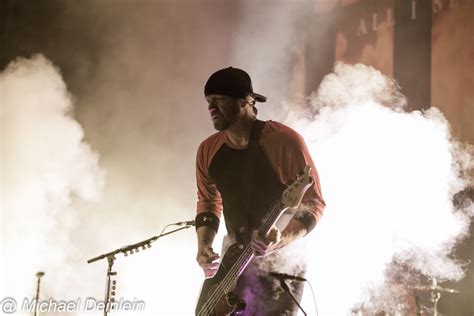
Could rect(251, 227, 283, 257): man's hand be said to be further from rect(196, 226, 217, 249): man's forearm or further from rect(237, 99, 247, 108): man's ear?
rect(237, 99, 247, 108): man's ear

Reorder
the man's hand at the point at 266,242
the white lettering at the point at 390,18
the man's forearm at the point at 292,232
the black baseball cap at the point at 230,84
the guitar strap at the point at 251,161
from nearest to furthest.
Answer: the man's hand at the point at 266,242, the man's forearm at the point at 292,232, the guitar strap at the point at 251,161, the black baseball cap at the point at 230,84, the white lettering at the point at 390,18

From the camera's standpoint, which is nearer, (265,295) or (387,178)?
(265,295)

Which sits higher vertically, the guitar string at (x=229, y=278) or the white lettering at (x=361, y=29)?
the white lettering at (x=361, y=29)

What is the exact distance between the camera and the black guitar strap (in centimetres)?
313

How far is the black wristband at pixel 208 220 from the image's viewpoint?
3.53 metres

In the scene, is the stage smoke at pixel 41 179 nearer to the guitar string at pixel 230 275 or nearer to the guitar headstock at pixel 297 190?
the guitar string at pixel 230 275

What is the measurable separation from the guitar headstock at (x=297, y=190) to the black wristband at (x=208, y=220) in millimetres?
874

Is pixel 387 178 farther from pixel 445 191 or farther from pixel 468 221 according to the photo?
pixel 468 221

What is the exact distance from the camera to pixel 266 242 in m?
2.71

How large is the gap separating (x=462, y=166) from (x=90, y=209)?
12.6 feet

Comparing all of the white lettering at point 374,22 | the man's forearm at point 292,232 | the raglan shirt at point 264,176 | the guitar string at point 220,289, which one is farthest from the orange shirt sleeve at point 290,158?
the white lettering at point 374,22

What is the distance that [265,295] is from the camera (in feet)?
9.61

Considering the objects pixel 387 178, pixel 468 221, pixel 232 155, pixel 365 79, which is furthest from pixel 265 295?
pixel 365 79

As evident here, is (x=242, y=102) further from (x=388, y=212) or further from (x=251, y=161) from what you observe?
(x=388, y=212)
